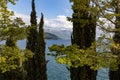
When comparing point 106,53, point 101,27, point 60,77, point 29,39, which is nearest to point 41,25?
point 29,39

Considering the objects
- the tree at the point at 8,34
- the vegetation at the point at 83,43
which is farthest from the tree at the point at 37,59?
the tree at the point at 8,34

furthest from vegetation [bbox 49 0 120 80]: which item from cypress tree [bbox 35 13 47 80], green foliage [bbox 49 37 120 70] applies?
cypress tree [bbox 35 13 47 80]

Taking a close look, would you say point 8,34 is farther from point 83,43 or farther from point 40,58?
point 40,58

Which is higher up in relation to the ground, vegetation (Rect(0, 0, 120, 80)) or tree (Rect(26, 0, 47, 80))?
vegetation (Rect(0, 0, 120, 80))

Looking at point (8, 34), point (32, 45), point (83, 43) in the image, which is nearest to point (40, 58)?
point (32, 45)

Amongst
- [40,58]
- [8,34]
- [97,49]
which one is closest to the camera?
[97,49]

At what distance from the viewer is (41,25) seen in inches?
1794

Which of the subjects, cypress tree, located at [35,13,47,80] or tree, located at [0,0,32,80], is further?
cypress tree, located at [35,13,47,80]

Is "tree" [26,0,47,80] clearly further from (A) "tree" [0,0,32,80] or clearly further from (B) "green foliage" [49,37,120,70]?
(B) "green foliage" [49,37,120,70]

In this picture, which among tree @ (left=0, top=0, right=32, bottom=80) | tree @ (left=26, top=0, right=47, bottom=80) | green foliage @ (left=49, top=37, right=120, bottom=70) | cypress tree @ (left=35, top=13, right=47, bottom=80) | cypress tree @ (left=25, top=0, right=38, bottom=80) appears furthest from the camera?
cypress tree @ (left=25, top=0, right=38, bottom=80)

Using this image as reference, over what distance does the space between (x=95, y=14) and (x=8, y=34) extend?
272 inches

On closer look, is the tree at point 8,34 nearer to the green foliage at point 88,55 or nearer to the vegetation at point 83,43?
the vegetation at point 83,43

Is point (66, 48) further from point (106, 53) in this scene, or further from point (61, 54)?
point (106, 53)

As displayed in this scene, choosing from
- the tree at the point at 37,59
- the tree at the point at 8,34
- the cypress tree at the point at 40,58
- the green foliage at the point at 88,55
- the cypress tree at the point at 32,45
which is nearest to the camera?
the green foliage at the point at 88,55
